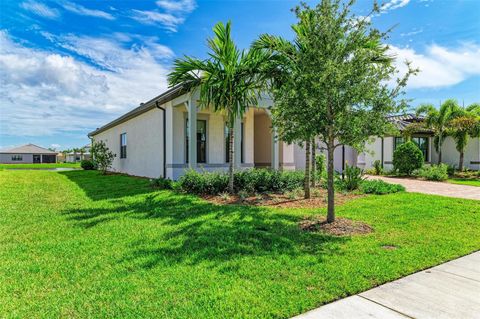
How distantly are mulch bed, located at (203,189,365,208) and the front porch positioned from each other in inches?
96.3

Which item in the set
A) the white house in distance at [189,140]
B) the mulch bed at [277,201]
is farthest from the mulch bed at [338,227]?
the white house in distance at [189,140]

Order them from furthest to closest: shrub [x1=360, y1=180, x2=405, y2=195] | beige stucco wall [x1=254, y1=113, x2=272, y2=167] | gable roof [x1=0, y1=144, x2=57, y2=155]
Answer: gable roof [x1=0, y1=144, x2=57, y2=155], beige stucco wall [x1=254, y1=113, x2=272, y2=167], shrub [x1=360, y1=180, x2=405, y2=195]

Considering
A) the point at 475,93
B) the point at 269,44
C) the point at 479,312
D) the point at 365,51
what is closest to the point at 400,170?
the point at 475,93

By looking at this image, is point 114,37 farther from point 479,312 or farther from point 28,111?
point 28,111

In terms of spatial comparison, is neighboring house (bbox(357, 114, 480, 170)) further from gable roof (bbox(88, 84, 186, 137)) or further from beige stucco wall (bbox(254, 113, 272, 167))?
gable roof (bbox(88, 84, 186, 137))

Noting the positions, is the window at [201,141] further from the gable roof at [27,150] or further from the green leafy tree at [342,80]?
the gable roof at [27,150]

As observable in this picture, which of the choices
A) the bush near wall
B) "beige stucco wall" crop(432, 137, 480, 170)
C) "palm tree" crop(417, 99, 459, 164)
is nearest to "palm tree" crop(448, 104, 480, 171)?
"palm tree" crop(417, 99, 459, 164)

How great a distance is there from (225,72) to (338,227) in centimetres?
548

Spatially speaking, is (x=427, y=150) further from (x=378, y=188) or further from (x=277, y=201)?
(x=277, y=201)

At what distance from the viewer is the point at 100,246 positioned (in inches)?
184

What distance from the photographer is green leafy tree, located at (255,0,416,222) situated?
5.54 meters

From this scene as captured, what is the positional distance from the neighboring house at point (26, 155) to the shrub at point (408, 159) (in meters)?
74.0

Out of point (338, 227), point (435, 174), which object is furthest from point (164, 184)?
point (435, 174)

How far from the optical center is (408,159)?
17.7 metres
